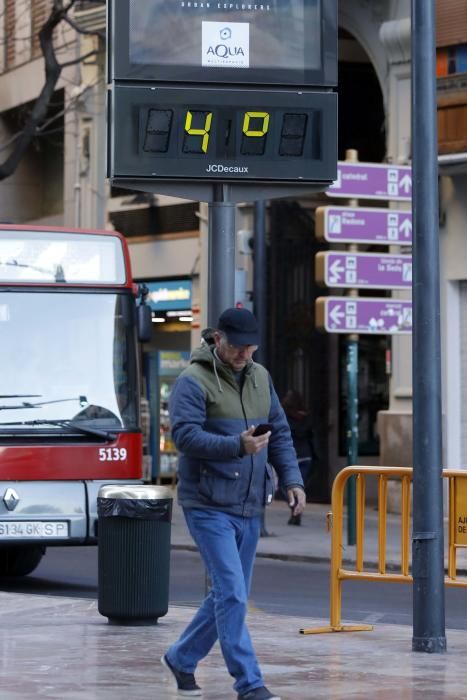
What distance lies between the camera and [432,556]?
9836 millimetres

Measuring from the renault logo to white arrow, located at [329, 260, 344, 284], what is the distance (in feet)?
18.9

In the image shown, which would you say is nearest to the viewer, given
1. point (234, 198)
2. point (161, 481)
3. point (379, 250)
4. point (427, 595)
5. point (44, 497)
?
point (427, 595)

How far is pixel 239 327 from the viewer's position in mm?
8039

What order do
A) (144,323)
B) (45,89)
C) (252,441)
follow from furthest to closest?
1. (45,89)
2. (144,323)
3. (252,441)

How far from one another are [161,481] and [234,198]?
64.0ft

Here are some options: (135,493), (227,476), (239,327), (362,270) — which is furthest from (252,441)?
(362,270)

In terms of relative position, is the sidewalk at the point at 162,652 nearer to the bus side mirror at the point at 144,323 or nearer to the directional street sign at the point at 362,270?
the bus side mirror at the point at 144,323

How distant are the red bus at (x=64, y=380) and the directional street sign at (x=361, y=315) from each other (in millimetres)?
3947

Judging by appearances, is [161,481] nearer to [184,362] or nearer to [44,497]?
[184,362]

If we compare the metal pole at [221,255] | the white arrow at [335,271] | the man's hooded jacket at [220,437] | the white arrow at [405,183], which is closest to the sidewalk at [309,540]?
the white arrow at [335,271]

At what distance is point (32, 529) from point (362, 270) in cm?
626

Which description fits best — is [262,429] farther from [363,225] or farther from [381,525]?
[363,225]

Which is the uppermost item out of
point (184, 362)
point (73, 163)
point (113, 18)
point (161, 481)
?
point (73, 163)

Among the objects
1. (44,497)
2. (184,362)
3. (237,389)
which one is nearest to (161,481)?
(184,362)
